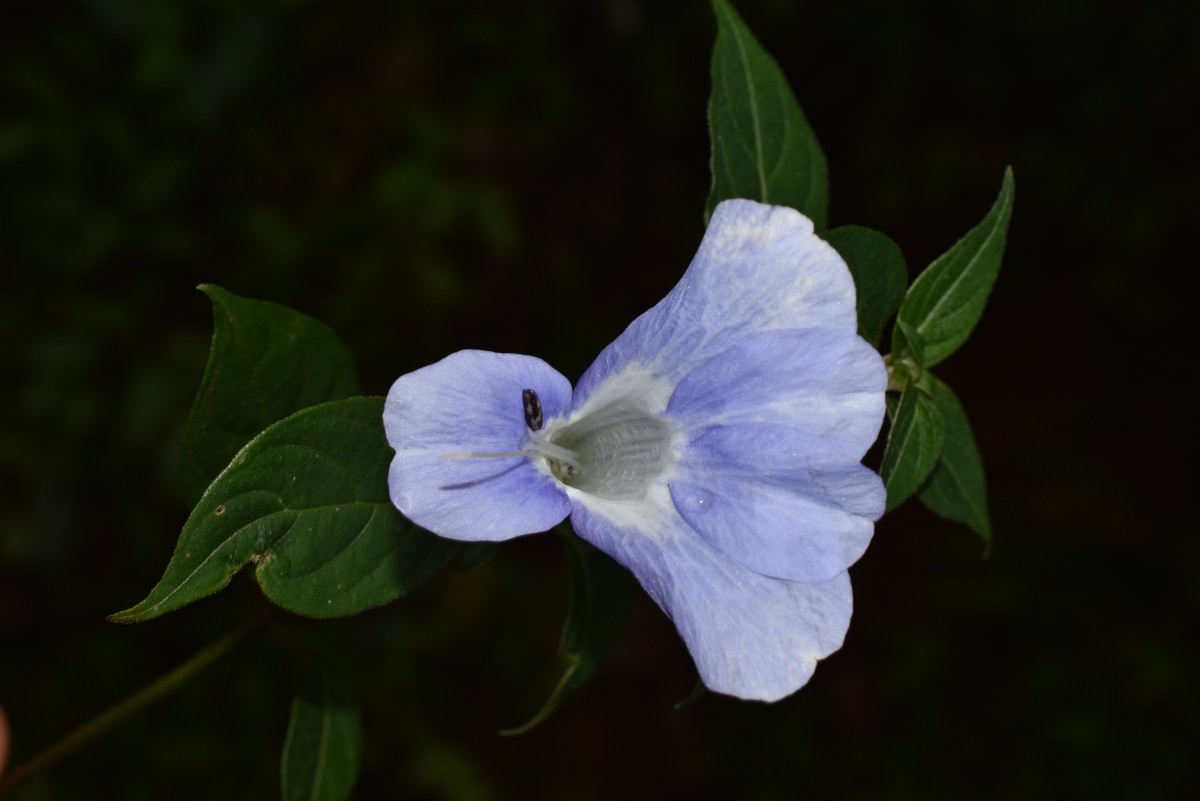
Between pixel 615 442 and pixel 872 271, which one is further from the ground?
pixel 872 271

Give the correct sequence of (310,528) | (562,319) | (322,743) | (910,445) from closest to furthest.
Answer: (310,528) < (910,445) < (322,743) < (562,319)

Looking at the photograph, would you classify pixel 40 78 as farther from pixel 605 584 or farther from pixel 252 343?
pixel 605 584

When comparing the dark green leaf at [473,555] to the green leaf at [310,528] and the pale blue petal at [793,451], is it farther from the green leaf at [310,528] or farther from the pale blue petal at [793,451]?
the pale blue petal at [793,451]

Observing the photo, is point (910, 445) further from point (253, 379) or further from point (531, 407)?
point (253, 379)

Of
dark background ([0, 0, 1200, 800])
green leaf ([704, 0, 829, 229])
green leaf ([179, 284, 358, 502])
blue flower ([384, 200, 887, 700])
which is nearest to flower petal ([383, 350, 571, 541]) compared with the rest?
blue flower ([384, 200, 887, 700])

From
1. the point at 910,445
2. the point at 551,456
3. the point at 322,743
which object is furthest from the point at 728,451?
the point at 322,743
